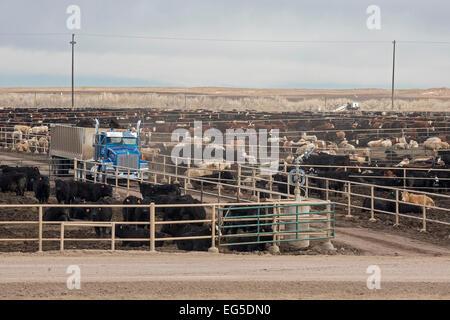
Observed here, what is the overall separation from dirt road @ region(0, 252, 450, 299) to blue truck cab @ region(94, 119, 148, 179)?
47.3 ft

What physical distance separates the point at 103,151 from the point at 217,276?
58.5ft

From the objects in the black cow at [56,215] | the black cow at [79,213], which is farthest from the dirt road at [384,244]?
the black cow at [56,215]

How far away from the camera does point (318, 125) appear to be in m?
60.0

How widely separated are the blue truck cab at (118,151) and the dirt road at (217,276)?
14.4 m

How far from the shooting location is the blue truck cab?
29.8m

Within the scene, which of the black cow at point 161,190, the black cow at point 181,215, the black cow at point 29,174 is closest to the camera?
the black cow at point 181,215

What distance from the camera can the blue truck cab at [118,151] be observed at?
2980 centimetres

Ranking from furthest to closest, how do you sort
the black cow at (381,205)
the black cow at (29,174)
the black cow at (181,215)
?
the black cow at (29,174) < the black cow at (381,205) < the black cow at (181,215)

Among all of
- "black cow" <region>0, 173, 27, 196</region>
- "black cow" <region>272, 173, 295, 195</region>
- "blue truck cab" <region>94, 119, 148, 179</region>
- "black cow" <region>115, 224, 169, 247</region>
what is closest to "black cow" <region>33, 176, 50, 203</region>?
"black cow" <region>0, 173, 27, 196</region>

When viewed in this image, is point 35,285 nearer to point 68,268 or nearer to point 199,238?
point 68,268

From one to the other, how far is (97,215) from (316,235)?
5.95m

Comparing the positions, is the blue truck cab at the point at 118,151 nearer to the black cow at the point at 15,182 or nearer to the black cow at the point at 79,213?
the black cow at the point at 15,182

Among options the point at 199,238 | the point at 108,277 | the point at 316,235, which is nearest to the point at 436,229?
the point at 316,235

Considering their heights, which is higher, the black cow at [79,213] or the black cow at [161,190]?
the black cow at [161,190]
